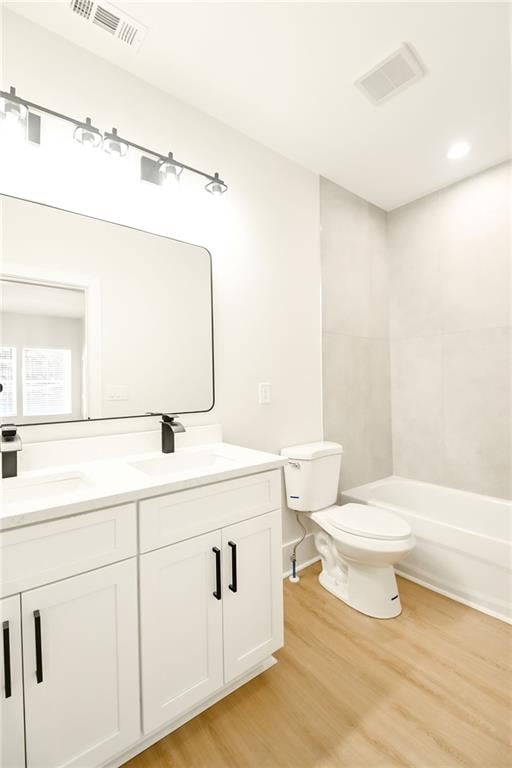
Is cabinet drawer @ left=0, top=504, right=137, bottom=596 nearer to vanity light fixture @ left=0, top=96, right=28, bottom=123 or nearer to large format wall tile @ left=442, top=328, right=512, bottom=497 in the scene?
vanity light fixture @ left=0, top=96, right=28, bottom=123

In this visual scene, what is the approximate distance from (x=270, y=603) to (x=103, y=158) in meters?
2.01

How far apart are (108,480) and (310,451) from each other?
1.23 m

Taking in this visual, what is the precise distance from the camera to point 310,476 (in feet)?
6.83

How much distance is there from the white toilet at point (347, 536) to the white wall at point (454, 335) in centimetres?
91

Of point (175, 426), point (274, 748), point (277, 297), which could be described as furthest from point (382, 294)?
point (274, 748)

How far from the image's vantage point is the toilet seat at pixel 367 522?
177 centimetres

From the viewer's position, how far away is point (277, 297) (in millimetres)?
2180

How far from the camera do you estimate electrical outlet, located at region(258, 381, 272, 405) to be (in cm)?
208

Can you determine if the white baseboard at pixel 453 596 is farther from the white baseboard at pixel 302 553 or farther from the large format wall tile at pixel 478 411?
the large format wall tile at pixel 478 411

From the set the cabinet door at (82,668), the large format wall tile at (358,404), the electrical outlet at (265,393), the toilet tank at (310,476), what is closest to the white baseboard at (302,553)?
the toilet tank at (310,476)

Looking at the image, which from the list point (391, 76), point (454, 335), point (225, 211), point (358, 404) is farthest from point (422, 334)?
point (225, 211)

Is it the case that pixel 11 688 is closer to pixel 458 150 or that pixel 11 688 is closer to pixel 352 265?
pixel 352 265

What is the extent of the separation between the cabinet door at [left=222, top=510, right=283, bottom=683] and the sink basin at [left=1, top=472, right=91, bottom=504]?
22.3 inches

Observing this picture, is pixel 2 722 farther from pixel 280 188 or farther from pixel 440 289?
pixel 440 289
